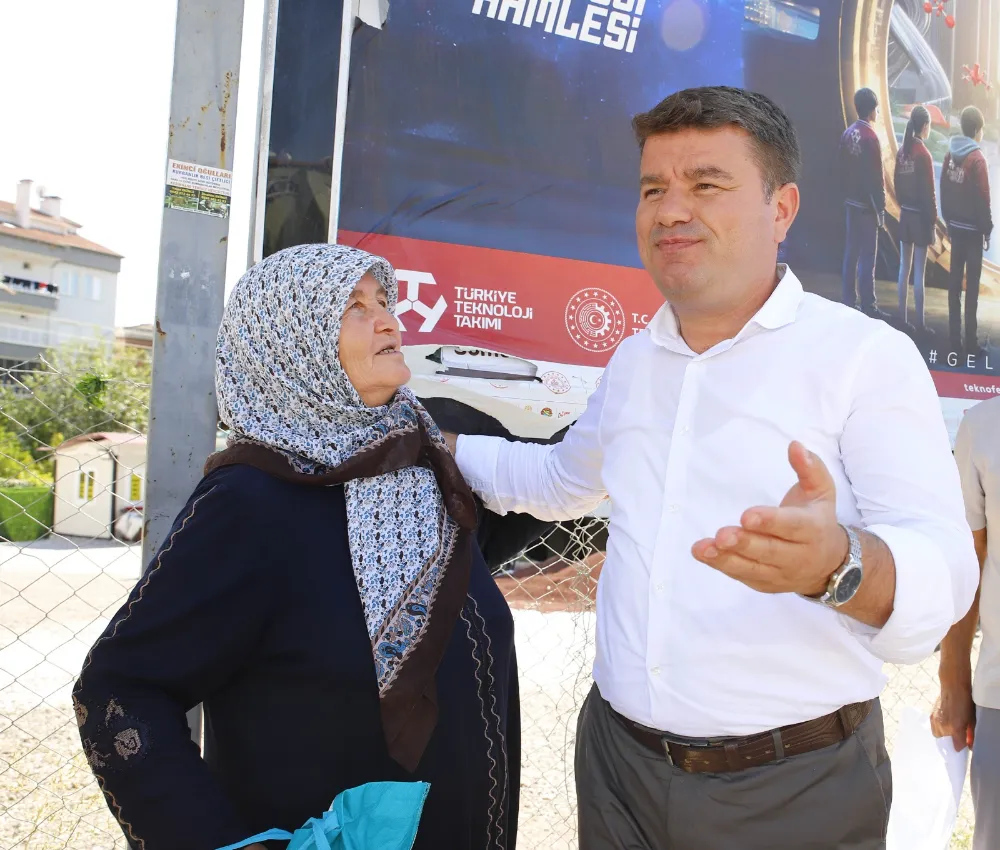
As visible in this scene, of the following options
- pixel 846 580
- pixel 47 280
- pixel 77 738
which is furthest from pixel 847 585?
pixel 47 280

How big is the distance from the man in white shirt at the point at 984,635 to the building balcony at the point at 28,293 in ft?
187

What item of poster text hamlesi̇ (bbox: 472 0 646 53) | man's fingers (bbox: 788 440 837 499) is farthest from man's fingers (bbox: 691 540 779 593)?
poster text hamlesi̇ (bbox: 472 0 646 53)

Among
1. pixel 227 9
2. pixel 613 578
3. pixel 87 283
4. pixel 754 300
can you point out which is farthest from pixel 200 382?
pixel 87 283

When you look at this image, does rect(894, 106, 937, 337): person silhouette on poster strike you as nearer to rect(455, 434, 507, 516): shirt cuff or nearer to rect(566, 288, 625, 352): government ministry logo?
rect(566, 288, 625, 352): government ministry logo

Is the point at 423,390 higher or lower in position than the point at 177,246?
lower

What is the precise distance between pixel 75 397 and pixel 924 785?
956 cm

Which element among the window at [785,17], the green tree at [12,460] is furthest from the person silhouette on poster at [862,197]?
the green tree at [12,460]

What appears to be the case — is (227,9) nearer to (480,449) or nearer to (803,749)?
(480,449)

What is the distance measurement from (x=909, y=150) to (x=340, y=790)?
3.00 meters

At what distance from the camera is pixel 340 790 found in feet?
4.78

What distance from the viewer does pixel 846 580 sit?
1.09 meters

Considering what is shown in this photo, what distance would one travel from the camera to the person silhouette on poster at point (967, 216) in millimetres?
3160

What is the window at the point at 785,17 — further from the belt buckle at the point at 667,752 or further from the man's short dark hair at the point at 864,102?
the belt buckle at the point at 667,752

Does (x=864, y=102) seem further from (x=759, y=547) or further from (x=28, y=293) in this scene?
(x=28, y=293)
